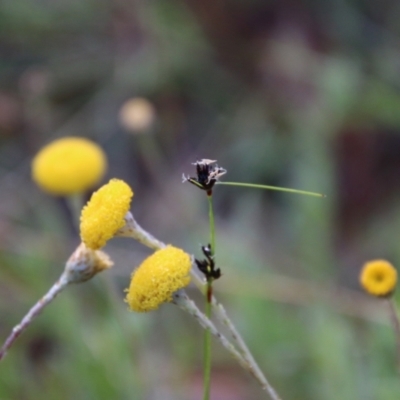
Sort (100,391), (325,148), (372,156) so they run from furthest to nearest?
(372,156) → (325,148) → (100,391)

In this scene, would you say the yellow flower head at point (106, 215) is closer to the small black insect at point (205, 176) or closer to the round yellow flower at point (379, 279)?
the small black insect at point (205, 176)

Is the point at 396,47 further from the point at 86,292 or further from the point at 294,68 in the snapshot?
the point at 86,292

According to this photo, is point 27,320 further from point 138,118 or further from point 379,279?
point 138,118

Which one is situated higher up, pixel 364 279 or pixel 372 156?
pixel 372 156

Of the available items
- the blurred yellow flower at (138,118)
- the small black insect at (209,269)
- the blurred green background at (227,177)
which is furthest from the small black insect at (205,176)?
the blurred yellow flower at (138,118)

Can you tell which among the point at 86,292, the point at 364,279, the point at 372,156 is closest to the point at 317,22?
the point at 372,156
